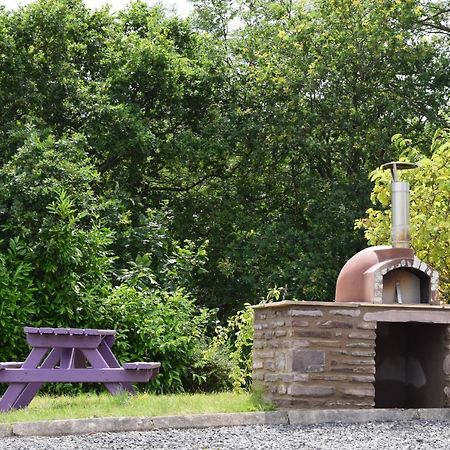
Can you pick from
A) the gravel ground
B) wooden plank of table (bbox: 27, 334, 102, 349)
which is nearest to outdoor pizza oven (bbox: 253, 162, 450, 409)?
the gravel ground

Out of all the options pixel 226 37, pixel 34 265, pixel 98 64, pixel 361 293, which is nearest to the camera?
pixel 361 293

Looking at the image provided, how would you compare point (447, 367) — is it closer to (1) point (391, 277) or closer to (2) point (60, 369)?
(1) point (391, 277)

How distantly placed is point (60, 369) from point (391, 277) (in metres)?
3.06

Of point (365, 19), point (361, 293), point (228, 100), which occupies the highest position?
point (365, 19)

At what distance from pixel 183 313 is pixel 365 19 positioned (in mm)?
7153

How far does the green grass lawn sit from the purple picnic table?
18cm

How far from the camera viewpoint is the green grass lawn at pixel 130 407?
7555mm

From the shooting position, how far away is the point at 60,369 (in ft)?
28.1

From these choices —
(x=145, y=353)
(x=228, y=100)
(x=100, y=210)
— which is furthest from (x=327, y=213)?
(x=145, y=353)

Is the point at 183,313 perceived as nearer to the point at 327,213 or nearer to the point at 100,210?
the point at 100,210

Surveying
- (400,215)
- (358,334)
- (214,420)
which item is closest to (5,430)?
(214,420)

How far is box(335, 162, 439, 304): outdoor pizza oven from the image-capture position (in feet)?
27.7

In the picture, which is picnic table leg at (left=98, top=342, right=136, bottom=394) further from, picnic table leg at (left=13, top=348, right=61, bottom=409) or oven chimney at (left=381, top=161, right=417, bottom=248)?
oven chimney at (left=381, top=161, right=417, bottom=248)

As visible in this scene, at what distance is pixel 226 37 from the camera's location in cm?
1931
